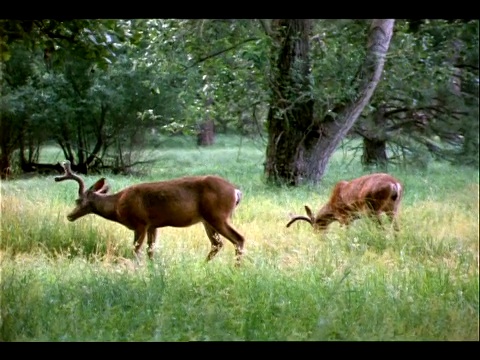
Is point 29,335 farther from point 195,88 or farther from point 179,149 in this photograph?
point 195,88

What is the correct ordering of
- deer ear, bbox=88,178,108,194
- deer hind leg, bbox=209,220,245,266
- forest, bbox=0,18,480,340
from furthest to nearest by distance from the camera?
deer ear, bbox=88,178,108,194 → deer hind leg, bbox=209,220,245,266 → forest, bbox=0,18,480,340

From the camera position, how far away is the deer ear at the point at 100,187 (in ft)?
15.5

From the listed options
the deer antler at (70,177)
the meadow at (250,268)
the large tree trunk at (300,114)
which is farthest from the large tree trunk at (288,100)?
the deer antler at (70,177)

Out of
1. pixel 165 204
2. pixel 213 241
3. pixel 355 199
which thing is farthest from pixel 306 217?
pixel 165 204

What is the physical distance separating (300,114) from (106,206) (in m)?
1.38

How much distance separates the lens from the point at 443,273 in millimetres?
4250

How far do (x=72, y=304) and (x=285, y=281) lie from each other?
4.01 feet

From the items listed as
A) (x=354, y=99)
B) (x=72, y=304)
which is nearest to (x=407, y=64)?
(x=354, y=99)

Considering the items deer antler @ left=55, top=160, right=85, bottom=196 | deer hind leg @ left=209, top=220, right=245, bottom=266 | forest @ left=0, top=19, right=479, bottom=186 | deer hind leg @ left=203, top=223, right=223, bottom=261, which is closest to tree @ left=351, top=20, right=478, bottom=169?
forest @ left=0, top=19, right=479, bottom=186

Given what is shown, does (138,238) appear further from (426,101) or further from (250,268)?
(426,101)

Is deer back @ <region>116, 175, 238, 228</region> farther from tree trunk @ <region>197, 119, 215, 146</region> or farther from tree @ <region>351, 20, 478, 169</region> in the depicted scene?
tree @ <region>351, 20, 478, 169</region>

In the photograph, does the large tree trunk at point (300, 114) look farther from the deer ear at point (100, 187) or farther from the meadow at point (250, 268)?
the deer ear at point (100, 187)

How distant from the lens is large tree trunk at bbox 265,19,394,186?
4.73 m

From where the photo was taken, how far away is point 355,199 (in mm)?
4773
